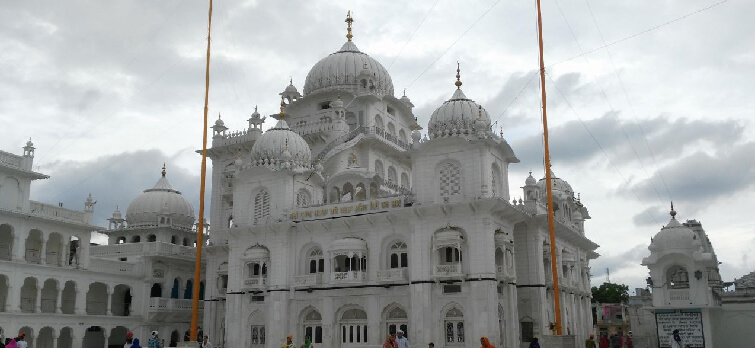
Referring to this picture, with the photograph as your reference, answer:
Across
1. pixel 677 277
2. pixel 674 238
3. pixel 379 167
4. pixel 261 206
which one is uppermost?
pixel 379 167

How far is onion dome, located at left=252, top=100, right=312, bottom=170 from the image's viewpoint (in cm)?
4053

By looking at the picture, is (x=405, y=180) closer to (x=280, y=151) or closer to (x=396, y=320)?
(x=280, y=151)

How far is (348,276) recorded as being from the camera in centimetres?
3625

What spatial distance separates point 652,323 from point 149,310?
3203 centimetres

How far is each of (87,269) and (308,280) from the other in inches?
635

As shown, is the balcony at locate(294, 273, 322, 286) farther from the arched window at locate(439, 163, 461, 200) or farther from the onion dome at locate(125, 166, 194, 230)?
the onion dome at locate(125, 166, 194, 230)

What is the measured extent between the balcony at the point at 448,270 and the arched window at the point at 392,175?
14362 millimetres

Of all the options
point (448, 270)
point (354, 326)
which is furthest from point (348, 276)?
point (448, 270)

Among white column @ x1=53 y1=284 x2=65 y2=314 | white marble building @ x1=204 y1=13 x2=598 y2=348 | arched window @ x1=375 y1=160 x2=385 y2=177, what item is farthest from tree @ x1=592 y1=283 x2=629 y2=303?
white column @ x1=53 y1=284 x2=65 y2=314

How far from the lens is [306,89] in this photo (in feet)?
168

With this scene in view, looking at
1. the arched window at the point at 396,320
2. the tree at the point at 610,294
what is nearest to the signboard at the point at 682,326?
the arched window at the point at 396,320

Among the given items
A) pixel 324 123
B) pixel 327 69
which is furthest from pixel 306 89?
pixel 324 123

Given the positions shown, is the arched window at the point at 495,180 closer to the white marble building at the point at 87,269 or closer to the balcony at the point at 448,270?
the balcony at the point at 448,270

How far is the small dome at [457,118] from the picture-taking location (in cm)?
3538
